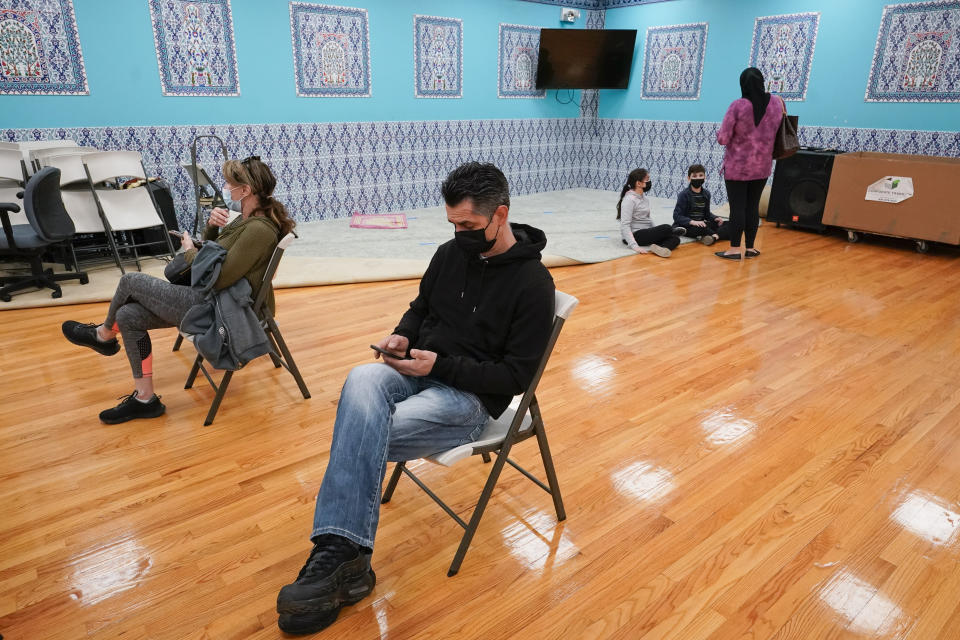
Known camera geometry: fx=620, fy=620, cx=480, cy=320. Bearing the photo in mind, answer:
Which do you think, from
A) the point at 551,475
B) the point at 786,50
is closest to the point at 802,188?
the point at 786,50

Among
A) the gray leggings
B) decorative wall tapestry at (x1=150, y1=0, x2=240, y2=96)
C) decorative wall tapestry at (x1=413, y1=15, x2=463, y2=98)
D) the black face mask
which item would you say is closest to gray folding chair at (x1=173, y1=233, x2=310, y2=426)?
the gray leggings

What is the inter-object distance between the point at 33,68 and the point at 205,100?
1.38m

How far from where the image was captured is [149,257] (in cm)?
551

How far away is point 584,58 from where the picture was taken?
8.49 metres

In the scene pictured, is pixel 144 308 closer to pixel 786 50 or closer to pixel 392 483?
pixel 392 483

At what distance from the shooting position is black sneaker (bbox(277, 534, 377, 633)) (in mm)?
1660

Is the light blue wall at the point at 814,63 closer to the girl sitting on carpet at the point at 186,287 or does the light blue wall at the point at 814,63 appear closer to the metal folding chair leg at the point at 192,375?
the girl sitting on carpet at the point at 186,287

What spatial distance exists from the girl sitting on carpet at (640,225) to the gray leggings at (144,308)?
4266 millimetres

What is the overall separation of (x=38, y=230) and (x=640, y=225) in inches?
195

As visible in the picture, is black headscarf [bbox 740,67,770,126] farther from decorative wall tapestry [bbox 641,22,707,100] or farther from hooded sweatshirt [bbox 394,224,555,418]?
hooded sweatshirt [bbox 394,224,555,418]

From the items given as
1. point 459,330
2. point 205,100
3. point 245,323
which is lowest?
point 245,323

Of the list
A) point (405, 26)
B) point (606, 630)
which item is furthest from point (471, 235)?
point (405, 26)

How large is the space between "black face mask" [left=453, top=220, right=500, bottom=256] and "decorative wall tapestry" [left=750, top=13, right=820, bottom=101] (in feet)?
22.4

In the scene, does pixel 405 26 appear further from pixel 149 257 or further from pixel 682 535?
pixel 682 535
